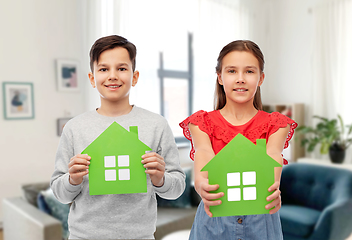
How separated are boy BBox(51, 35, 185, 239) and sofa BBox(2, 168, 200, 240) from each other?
125 centimetres

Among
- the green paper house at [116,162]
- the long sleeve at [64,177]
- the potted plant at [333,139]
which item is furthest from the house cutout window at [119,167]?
the potted plant at [333,139]

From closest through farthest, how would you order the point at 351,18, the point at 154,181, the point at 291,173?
the point at 154,181 < the point at 291,173 < the point at 351,18

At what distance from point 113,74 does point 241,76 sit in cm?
32

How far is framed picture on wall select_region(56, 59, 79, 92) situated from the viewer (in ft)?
10.3

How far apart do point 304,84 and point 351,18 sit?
3.33 feet

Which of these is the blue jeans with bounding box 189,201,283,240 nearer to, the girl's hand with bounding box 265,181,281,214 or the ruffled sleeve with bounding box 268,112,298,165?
the girl's hand with bounding box 265,181,281,214

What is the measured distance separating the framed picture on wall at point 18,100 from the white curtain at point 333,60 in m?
3.48

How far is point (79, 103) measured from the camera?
329cm

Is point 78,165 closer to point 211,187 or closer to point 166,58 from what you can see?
point 211,187

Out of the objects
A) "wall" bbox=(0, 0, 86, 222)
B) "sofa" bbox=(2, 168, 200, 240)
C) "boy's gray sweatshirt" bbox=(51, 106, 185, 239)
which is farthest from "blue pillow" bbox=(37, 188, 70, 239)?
"boy's gray sweatshirt" bbox=(51, 106, 185, 239)

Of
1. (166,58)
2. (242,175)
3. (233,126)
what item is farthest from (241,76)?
(166,58)

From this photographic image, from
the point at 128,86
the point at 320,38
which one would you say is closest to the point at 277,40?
the point at 320,38

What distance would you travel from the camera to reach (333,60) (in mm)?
4156

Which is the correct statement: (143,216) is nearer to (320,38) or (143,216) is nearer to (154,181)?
(154,181)
